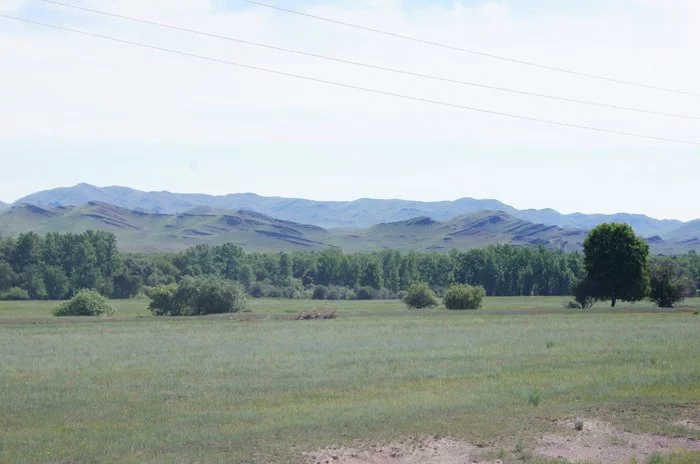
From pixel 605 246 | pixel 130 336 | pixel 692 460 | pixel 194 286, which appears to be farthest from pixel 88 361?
pixel 605 246

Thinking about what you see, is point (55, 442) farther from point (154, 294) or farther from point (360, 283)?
point (360, 283)

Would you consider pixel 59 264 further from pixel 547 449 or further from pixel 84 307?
pixel 547 449

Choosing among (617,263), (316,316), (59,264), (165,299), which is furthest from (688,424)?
(59,264)

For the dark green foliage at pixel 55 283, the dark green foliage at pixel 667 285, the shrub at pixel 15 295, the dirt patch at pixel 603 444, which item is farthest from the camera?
the dark green foliage at pixel 55 283

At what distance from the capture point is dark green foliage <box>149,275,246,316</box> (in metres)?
77.8

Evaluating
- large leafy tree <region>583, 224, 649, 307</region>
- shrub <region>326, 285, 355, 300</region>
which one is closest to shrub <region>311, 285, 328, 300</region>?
shrub <region>326, 285, 355, 300</region>

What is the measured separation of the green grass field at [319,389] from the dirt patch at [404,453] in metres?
0.51

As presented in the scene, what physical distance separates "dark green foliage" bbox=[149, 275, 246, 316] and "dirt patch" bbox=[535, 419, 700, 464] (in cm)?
5927

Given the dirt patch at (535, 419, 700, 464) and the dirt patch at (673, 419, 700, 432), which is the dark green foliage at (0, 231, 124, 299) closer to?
the dirt patch at (535, 419, 700, 464)

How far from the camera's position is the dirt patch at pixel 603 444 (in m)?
19.0

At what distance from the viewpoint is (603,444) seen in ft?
65.4

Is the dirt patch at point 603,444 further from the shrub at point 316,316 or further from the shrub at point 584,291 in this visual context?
the shrub at point 584,291

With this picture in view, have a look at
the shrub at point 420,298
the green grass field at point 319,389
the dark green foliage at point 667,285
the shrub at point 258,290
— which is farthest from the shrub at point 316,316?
the shrub at point 258,290

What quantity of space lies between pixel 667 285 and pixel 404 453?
69846mm
